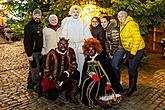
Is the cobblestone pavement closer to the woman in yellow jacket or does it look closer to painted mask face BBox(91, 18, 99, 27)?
the woman in yellow jacket

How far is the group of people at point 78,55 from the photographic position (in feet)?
20.8

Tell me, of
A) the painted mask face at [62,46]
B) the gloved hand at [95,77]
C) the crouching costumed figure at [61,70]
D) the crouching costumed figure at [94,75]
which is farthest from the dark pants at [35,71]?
the gloved hand at [95,77]

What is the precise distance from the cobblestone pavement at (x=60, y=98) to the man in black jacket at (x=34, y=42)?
2.07ft

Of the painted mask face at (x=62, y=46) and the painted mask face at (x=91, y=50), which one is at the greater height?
the painted mask face at (x=62, y=46)

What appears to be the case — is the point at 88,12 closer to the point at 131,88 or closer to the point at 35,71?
the point at 35,71

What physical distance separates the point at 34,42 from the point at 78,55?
4.01 ft

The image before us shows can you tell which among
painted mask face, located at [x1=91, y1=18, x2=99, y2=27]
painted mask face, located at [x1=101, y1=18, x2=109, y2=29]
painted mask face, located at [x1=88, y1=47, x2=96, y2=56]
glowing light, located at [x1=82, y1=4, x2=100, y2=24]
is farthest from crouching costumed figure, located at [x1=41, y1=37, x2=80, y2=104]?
glowing light, located at [x1=82, y1=4, x2=100, y2=24]

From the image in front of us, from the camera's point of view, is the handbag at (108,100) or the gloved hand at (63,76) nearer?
the handbag at (108,100)

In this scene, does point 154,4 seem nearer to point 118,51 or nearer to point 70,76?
point 118,51

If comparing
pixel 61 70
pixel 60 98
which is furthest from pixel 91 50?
pixel 60 98

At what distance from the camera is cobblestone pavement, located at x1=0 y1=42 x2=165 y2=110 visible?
641cm

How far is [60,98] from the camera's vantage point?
7012 mm

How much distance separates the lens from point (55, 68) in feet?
21.6

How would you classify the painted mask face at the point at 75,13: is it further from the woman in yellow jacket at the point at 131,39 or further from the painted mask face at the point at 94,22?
the woman in yellow jacket at the point at 131,39
